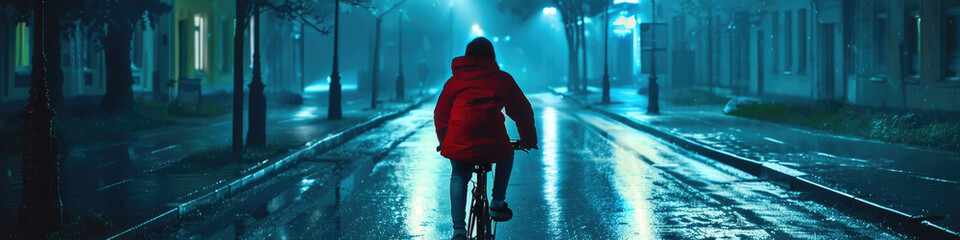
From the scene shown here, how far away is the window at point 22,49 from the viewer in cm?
2775

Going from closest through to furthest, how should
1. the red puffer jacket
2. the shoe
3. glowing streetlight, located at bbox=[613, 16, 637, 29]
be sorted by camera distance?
the red puffer jacket, the shoe, glowing streetlight, located at bbox=[613, 16, 637, 29]

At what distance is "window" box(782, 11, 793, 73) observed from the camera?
38031 mm

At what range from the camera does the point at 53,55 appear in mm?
23297

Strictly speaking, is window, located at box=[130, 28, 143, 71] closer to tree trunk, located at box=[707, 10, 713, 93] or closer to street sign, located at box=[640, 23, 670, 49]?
street sign, located at box=[640, 23, 670, 49]

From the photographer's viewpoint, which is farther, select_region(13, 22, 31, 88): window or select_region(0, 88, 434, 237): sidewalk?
select_region(13, 22, 31, 88): window

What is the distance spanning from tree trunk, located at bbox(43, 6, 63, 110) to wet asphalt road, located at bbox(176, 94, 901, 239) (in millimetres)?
6171

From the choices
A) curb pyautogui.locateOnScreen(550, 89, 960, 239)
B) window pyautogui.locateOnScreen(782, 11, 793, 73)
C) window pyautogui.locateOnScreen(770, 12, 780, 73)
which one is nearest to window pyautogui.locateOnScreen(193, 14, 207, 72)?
window pyautogui.locateOnScreen(770, 12, 780, 73)

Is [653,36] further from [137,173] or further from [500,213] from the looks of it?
[500,213]

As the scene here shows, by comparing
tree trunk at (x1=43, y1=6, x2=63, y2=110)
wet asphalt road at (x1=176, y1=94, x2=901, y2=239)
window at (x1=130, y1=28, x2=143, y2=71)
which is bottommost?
wet asphalt road at (x1=176, y1=94, x2=901, y2=239)


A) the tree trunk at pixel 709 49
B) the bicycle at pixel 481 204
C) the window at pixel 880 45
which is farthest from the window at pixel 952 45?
the tree trunk at pixel 709 49

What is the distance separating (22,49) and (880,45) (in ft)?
66.2

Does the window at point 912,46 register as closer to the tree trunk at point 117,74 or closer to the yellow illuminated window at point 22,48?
the tree trunk at point 117,74

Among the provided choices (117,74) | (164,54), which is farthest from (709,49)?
(117,74)

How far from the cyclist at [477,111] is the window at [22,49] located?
74.2 feet
